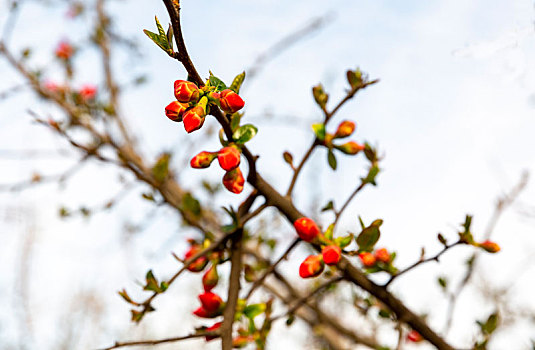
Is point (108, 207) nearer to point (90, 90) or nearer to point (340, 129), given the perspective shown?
point (340, 129)

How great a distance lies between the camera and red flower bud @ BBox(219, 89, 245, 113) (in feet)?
1.44

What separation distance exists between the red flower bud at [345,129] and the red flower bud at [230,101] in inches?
11.1

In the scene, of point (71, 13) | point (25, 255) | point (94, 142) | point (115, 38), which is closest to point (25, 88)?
point (94, 142)

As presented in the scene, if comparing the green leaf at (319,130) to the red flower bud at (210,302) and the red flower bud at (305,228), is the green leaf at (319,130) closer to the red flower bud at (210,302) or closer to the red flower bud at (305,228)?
the red flower bud at (305,228)

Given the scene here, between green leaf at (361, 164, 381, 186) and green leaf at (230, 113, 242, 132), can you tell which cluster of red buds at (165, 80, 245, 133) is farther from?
green leaf at (361, 164, 381, 186)

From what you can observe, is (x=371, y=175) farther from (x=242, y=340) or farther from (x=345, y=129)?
(x=242, y=340)

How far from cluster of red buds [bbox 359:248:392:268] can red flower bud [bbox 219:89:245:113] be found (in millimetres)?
319

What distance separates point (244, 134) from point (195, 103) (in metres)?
0.10

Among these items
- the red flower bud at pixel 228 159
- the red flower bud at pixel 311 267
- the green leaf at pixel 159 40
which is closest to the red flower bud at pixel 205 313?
the red flower bud at pixel 311 267

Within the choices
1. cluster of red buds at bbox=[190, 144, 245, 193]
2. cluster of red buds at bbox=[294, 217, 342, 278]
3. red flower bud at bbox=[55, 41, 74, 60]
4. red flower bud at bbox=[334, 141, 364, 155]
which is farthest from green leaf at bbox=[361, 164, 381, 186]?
red flower bud at bbox=[55, 41, 74, 60]

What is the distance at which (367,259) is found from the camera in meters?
0.66

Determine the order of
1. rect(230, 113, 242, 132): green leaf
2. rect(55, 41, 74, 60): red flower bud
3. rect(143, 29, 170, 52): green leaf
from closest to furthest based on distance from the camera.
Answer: rect(143, 29, 170, 52): green leaf → rect(230, 113, 242, 132): green leaf → rect(55, 41, 74, 60): red flower bud

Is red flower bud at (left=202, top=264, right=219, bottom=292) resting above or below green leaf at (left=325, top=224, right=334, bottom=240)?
below

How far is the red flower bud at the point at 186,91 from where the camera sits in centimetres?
43
